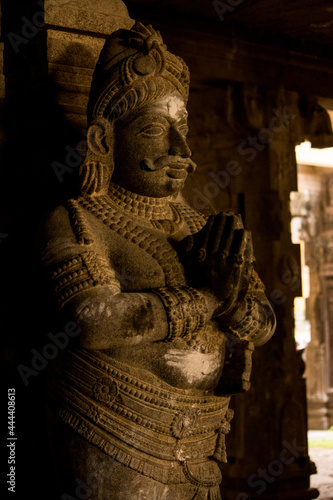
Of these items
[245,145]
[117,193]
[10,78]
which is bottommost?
[117,193]

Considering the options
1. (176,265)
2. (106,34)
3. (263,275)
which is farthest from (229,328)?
(263,275)

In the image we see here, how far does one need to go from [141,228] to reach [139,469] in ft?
2.90

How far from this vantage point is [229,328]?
2.73 m

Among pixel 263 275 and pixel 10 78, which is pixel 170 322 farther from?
pixel 263 275

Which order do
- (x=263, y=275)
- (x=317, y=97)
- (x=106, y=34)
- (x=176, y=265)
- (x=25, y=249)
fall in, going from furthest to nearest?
1. (x=317, y=97)
2. (x=263, y=275)
3. (x=106, y=34)
4. (x=25, y=249)
5. (x=176, y=265)

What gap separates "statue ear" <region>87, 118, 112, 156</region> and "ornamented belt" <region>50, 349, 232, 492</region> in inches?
29.7

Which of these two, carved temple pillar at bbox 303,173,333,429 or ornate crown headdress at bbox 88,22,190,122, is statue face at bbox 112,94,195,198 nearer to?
ornate crown headdress at bbox 88,22,190,122

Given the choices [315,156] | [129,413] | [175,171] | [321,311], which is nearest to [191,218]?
[175,171]

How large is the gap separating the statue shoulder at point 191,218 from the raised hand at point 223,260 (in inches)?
14.7

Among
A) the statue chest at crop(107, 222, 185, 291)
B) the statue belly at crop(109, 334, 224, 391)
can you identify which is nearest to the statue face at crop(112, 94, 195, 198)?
the statue chest at crop(107, 222, 185, 291)

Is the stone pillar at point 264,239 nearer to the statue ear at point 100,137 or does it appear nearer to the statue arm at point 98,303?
the statue ear at point 100,137

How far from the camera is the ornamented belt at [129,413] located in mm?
2523

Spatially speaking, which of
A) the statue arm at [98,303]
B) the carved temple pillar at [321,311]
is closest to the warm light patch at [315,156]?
the carved temple pillar at [321,311]

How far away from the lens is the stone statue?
247cm
